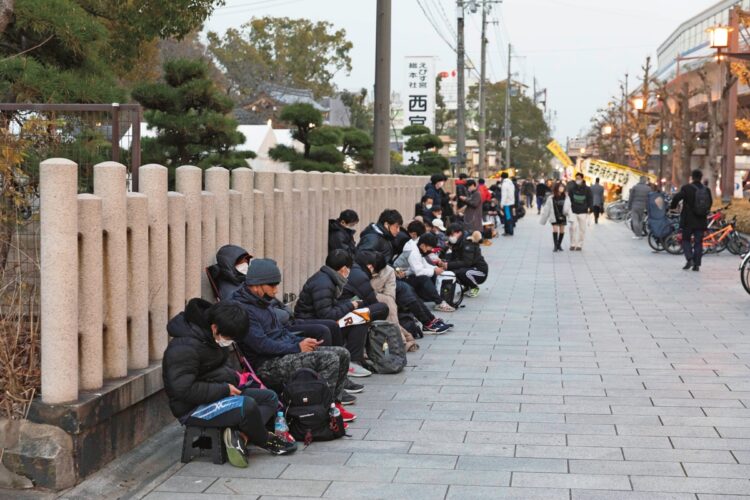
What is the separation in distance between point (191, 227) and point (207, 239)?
A: 426 millimetres

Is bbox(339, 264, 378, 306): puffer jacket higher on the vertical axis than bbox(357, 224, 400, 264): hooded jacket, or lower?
lower

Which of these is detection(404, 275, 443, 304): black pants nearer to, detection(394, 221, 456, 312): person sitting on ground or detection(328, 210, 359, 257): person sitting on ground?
detection(394, 221, 456, 312): person sitting on ground

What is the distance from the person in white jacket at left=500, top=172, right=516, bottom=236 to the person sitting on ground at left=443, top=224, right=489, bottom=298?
53.8ft

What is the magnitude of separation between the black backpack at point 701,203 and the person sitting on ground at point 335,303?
11482 millimetres

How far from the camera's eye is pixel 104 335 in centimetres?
664

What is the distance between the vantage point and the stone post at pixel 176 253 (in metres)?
7.65

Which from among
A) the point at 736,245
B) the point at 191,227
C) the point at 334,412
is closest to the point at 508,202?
the point at 736,245

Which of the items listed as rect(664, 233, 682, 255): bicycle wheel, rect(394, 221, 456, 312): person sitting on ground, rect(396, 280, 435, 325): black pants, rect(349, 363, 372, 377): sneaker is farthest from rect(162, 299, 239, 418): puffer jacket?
rect(664, 233, 682, 255): bicycle wheel

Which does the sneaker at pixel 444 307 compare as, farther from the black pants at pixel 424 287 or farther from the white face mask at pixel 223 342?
the white face mask at pixel 223 342

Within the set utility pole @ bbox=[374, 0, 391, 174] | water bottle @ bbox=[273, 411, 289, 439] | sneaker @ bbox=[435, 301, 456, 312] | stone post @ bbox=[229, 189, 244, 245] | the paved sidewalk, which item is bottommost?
the paved sidewalk

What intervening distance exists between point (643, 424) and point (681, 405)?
30.6 inches

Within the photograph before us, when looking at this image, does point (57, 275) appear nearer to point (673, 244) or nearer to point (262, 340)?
point (262, 340)

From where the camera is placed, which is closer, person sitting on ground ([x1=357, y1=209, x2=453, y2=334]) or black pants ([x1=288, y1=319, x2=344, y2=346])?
black pants ([x1=288, y1=319, x2=344, y2=346])

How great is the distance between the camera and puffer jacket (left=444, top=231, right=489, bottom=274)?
50.7ft
